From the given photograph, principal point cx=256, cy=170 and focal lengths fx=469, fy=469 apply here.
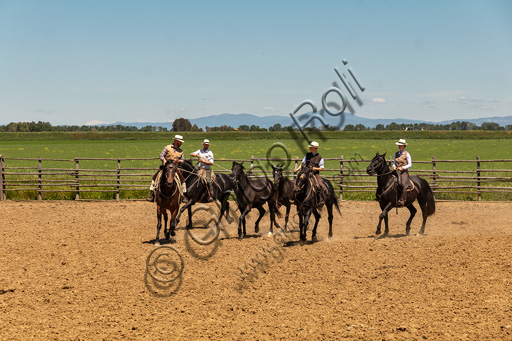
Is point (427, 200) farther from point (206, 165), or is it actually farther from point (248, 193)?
point (206, 165)

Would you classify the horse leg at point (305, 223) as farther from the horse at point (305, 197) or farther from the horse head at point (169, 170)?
the horse head at point (169, 170)

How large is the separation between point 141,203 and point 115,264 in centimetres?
969

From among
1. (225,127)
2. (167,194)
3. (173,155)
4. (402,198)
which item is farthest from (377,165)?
(225,127)

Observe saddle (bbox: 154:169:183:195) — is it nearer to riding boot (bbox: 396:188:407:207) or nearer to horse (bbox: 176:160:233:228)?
horse (bbox: 176:160:233:228)

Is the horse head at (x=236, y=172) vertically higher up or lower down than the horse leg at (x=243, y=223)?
higher up

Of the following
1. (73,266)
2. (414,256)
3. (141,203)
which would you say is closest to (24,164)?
(141,203)

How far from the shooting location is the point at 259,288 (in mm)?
7676

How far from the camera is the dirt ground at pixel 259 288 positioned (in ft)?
19.7

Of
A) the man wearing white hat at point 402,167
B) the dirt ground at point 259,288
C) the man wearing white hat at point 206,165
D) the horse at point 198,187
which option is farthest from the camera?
the man wearing white hat at point 206,165

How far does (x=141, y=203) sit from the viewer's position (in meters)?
18.4

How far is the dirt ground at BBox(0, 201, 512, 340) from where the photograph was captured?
600cm

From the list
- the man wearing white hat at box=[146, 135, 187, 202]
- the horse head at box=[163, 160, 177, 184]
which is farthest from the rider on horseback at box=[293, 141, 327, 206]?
the horse head at box=[163, 160, 177, 184]

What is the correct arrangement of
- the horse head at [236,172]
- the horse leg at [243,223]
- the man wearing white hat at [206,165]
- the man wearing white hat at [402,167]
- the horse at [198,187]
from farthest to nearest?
the man wearing white hat at [206,165] → the horse at [198,187] → the man wearing white hat at [402,167] → the horse leg at [243,223] → the horse head at [236,172]

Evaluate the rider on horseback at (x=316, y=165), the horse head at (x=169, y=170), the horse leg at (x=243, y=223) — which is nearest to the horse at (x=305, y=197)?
the rider on horseback at (x=316, y=165)
